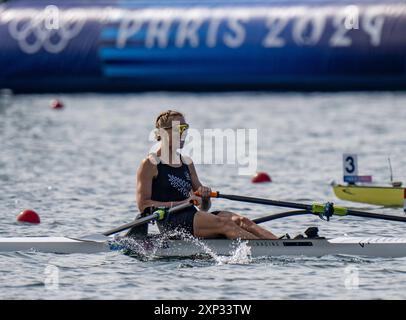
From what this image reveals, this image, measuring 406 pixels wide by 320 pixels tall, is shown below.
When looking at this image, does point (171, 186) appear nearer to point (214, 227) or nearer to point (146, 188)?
point (146, 188)

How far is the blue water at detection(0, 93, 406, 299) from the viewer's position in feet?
45.7

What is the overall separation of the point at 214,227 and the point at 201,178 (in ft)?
31.3

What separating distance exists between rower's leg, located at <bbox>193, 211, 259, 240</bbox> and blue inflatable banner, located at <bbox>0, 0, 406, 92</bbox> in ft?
76.9

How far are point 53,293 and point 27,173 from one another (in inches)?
469

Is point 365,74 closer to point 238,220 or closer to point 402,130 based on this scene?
point 402,130

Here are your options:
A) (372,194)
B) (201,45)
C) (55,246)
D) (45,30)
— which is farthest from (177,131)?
(45,30)

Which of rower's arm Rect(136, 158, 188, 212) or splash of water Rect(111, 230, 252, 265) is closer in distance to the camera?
splash of water Rect(111, 230, 252, 265)

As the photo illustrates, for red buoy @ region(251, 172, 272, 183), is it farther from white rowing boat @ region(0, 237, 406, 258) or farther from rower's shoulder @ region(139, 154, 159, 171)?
rower's shoulder @ region(139, 154, 159, 171)

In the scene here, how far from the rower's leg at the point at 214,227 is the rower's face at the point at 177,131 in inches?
38.5

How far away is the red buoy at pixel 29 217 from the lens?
1884cm

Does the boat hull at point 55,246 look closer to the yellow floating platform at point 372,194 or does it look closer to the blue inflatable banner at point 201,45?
the yellow floating platform at point 372,194

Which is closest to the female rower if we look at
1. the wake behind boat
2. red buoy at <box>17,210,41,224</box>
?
the wake behind boat

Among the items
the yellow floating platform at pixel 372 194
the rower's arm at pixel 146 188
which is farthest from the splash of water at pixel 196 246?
the yellow floating platform at pixel 372 194

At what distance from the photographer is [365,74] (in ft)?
126
